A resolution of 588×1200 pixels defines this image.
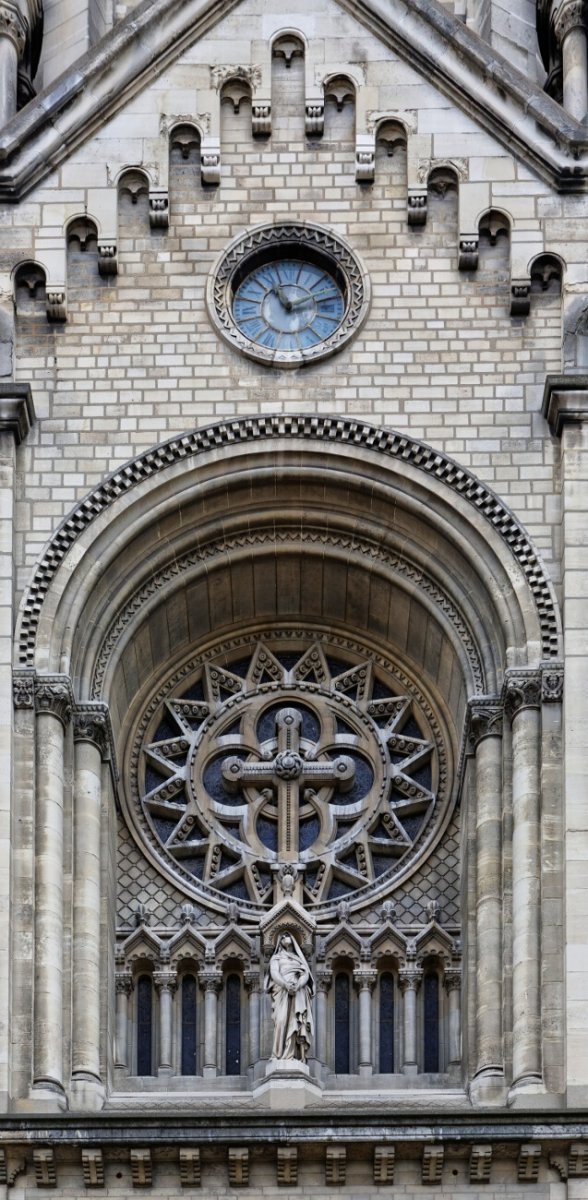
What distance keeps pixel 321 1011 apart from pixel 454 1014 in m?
1.13

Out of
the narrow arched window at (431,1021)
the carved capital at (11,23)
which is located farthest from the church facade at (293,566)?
the carved capital at (11,23)

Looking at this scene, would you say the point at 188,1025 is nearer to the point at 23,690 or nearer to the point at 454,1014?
the point at 454,1014

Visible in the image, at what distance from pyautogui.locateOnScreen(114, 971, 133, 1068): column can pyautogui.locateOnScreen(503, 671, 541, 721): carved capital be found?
13.3 ft

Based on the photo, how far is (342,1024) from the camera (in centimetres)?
3734

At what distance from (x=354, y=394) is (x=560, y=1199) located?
7.37 meters

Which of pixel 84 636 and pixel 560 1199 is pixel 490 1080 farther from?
pixel 84 636

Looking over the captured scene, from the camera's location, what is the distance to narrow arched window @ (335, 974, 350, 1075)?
3719cm

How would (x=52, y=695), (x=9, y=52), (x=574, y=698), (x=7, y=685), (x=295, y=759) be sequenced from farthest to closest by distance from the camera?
(x=9, y=52) → (x=295, y=759) → (x=52, y=695) → (x=7, y=685) → (x=574, y=698)

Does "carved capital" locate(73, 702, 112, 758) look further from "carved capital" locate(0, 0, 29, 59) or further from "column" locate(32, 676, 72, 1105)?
"carved capital" locate(0, 0, 29, 59)

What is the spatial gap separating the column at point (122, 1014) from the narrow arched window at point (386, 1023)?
2.14 m

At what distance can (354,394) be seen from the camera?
38000 mm

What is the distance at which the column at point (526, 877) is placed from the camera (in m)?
35.8

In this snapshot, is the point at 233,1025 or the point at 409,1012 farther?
the point at 233,1025

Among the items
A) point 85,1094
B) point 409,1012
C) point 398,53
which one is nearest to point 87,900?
point 85,1094
